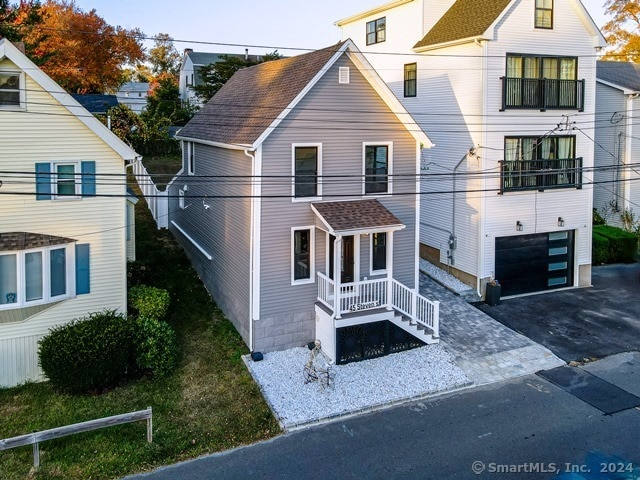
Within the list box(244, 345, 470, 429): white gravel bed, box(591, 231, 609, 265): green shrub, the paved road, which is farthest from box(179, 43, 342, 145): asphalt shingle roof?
box(591, 231, 609, 265): green shrub

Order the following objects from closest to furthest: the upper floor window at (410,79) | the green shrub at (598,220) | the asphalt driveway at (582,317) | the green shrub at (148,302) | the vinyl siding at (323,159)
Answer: the vinyl siding at (323,159), the green shrub at (148,302), the asphalt driveway at (582,317), the upper floor window at (410,79), the green shrub at (598,220)

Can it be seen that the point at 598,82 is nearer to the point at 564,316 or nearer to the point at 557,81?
the point at 557,81

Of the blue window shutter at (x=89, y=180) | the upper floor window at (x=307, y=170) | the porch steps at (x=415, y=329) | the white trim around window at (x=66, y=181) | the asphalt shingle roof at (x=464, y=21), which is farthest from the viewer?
the asphalt shingle roof at (x=464, y=21)

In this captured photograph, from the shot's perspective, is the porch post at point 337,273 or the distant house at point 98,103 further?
the distant house at point 98,103

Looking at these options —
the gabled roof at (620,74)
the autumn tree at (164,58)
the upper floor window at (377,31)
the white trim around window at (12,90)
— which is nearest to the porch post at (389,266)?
→ the white trim around window at (12,90)

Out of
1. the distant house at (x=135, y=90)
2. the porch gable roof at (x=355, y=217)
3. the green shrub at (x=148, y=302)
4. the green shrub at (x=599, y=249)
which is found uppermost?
the distant house at (x=135, y=90)

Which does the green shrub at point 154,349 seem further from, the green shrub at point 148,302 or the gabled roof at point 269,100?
the gabled roof at point 269,100

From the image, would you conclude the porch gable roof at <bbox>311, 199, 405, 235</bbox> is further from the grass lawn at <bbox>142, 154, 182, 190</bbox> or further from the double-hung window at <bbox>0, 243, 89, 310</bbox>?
the grass lawn at <bbox>142, 154, 182, 190</bbox>

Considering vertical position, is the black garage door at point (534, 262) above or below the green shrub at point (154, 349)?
above
